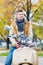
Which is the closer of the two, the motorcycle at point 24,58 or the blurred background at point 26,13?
the motorcycle at point 24,58

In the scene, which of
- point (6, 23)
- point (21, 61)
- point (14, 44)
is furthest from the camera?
point (6, 23)

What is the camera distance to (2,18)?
14.8 ft

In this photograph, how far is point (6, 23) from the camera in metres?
4.38

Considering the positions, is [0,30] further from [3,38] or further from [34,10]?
[34,10]

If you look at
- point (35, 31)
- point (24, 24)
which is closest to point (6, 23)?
point (35, 31)

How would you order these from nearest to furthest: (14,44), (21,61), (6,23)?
(21,61) → (14,44) → (6,23)

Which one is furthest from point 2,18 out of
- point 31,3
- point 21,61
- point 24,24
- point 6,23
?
point 21,61

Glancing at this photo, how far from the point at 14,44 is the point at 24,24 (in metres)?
0.36

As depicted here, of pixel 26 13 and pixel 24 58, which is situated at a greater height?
pixel 26 13

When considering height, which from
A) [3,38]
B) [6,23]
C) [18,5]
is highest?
[18,5]

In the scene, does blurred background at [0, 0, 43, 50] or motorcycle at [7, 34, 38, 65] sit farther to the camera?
blurred background at [0, 0, 43, 50]

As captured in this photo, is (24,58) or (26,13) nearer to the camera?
(24,58)

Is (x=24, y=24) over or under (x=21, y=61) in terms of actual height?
over

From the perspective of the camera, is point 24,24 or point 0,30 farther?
point 0,30
